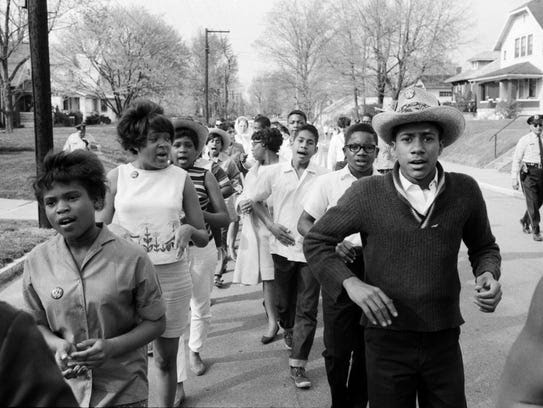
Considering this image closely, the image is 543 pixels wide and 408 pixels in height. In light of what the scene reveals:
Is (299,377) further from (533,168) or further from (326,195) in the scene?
(533,168)

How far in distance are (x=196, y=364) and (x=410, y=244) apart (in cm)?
294

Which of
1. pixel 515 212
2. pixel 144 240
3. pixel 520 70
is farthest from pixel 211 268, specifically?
pixel 520 70

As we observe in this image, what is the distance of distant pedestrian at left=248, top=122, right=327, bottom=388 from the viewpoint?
515cm

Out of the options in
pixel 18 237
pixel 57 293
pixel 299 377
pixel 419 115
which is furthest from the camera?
pixel 18 237

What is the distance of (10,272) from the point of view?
828cm

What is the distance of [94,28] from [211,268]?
46.8 meters

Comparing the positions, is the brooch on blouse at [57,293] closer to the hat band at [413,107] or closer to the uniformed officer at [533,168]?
the hat band at [413,107]

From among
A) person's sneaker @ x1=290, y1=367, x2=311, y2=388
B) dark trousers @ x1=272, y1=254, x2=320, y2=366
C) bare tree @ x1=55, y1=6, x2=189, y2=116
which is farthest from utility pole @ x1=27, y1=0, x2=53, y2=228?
bare tree @ x1=55, y1=6, x2=189, y2=116

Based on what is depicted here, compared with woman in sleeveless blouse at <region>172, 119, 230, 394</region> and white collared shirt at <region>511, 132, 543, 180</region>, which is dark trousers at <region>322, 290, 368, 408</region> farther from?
white collared shirt at <region>511, 132, 543, 180</region>

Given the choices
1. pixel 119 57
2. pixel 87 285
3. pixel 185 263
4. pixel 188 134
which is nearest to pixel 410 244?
pixel 87 285

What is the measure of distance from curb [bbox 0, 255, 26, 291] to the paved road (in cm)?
13

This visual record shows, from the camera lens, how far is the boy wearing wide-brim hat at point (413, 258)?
2.69m

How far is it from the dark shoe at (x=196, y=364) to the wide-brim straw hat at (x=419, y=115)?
287 centimetres

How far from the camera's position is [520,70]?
4925 cm
